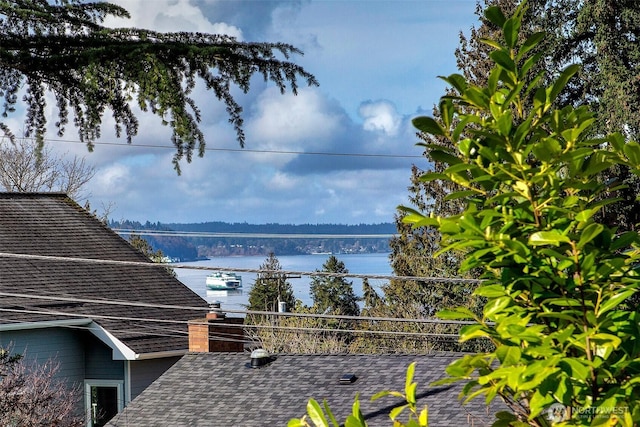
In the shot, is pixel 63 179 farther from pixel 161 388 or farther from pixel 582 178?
pixel 582 178

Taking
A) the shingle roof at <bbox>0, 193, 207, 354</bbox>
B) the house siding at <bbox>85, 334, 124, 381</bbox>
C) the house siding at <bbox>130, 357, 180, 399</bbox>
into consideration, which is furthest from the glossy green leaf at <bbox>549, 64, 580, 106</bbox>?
the house siding at <bbox>85, 334, 124, 381</bbox>

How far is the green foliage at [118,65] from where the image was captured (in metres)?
4.61

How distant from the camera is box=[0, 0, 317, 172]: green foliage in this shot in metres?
4.61

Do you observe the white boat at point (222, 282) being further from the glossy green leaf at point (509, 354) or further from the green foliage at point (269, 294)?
the glossy green leaf at point (509, 354)

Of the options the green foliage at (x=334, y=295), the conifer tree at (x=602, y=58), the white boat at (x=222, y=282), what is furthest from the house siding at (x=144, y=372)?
the green foliage at (x=334, y=295)

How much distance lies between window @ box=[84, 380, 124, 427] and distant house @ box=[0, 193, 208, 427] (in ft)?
0.07

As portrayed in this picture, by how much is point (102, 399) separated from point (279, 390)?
6.86 metres

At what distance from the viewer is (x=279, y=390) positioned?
14.8 metres

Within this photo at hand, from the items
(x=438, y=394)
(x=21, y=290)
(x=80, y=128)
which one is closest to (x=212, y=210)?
(x=21, y=290)

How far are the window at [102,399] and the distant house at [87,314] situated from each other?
2 centimetres

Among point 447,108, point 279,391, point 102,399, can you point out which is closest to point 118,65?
point 447,108

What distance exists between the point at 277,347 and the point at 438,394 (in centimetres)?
2299

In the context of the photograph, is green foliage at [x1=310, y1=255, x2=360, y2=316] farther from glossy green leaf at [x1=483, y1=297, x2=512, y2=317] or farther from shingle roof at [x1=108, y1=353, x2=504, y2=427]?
glossy green leaf at [x1=483, y1=297, x2=512, y2=317]

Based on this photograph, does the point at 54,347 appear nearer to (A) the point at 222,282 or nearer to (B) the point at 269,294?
(A) the point at 222,282
